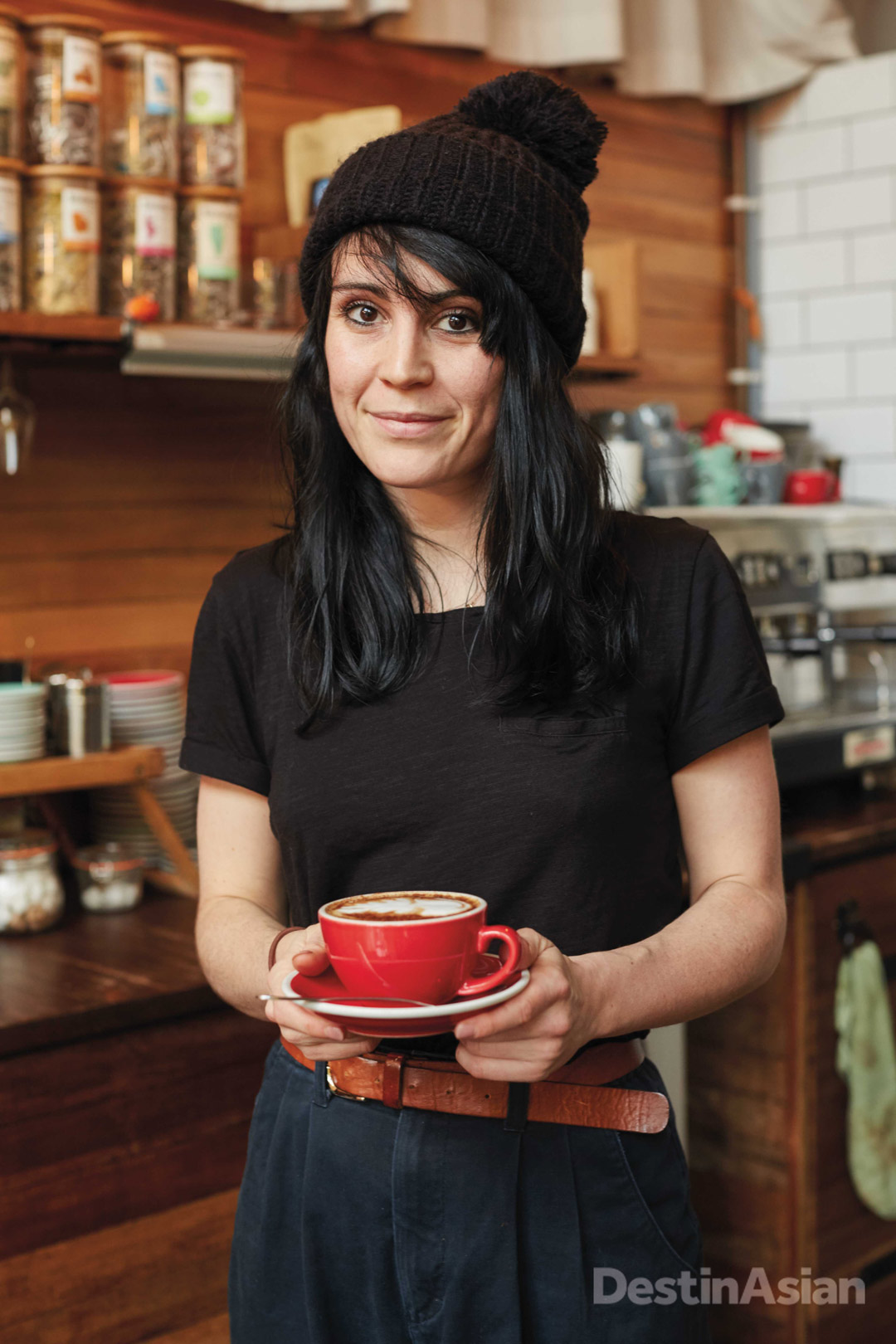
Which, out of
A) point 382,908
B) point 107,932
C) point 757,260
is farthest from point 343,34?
point 382,908

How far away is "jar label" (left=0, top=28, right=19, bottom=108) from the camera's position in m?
1.75

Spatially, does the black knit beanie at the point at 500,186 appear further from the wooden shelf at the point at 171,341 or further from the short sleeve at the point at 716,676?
the wooden shelf at the point at 171,341

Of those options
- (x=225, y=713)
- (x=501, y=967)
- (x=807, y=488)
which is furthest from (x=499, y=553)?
(x=807, y=488)

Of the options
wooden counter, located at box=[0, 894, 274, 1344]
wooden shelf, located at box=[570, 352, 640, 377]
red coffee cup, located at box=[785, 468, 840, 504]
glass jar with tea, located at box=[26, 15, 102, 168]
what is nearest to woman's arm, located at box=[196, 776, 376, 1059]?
wooden counter, located at box=[0, 894, 274, 1344]

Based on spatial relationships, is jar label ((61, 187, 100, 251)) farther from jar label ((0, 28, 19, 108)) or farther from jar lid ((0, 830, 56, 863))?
jar lid ((0, 830, 56, 863))

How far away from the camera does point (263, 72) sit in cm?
230

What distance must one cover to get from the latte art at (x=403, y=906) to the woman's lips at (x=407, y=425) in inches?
13.5

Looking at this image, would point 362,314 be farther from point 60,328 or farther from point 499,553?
point 60,328

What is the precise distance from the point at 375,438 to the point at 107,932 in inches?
38.2

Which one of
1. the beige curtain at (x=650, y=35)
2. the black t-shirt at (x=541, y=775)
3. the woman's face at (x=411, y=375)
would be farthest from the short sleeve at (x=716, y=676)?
the beige curtain at (x=650, y=35)

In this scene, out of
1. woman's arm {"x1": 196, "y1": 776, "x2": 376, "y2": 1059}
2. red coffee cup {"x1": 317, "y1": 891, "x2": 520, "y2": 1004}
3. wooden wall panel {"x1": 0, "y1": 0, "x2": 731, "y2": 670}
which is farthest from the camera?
wooden wall panel {"x1": 0, "y1": 0, "x2": 731, "y2": 670}

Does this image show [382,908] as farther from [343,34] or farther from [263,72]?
[343,34]

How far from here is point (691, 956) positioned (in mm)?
1006

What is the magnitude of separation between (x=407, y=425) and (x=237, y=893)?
424 mm
